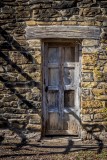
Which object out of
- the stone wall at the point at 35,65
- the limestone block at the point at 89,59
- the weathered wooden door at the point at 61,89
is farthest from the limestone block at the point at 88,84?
the limestone block at the point at 89,59

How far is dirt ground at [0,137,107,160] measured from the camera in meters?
5.13

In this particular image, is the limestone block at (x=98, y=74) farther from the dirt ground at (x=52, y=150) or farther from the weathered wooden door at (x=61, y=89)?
the dirt ground at (x=52, y=150)

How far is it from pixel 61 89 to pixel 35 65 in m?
0.81

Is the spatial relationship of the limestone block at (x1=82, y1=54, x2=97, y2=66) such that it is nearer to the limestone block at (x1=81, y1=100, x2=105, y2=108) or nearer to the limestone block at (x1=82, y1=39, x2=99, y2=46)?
the limestone block at (x1=82, y1=39, x2=99, y2=46)

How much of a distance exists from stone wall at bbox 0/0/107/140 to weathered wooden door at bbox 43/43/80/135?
280 millimetres

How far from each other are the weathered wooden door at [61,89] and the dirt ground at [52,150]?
1.15 feet

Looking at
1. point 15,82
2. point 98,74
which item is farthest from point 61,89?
point 15,82

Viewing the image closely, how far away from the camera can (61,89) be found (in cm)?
616

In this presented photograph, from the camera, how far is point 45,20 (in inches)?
228

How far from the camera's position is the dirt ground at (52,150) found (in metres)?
5.13

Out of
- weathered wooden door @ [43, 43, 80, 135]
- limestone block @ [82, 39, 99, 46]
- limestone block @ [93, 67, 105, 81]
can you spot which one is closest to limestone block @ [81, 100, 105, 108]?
weathered wooden door @ [43, 43, 80, 135]

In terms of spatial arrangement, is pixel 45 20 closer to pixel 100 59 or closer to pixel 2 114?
pixel 100 59

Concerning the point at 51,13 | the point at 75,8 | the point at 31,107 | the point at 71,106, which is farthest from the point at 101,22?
the point at 31,107

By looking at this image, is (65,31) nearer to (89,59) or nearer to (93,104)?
(89,59)
